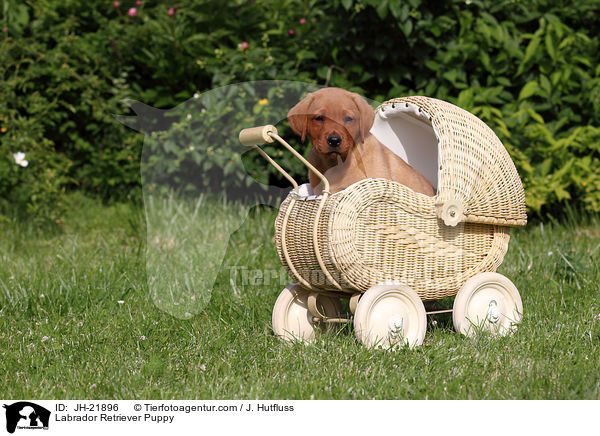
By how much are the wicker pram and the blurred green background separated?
5.98 ft

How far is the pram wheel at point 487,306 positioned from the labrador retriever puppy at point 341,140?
22.1 inches

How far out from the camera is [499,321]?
9.62ft

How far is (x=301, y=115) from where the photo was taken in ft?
8.63

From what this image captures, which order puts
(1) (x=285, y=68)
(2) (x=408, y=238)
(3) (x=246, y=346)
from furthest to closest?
(1) (x=285, y=68), (3) (x=246, y=346), (2) (x=408, y=238)

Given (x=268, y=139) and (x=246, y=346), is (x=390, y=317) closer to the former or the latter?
(x=246, y=346)

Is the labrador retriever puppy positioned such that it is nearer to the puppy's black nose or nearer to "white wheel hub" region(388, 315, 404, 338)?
the puppy's black nose

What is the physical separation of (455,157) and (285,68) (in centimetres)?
254

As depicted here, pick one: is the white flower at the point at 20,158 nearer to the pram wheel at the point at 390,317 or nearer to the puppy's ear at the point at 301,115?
the puppy's ear at the point at 301,115

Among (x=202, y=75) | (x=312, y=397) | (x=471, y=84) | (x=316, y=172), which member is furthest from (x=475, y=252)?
(x=202, y=75)

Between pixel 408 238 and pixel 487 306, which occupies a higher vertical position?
pixel 408 238

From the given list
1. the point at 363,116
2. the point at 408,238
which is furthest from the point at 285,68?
the point at 408,238

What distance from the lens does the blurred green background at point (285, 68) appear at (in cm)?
489

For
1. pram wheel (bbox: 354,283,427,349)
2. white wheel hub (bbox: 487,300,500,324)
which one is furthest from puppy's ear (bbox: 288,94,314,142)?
white wheel hub (bbox: 487,300,500,324)

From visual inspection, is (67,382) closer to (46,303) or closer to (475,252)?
(46,303)
